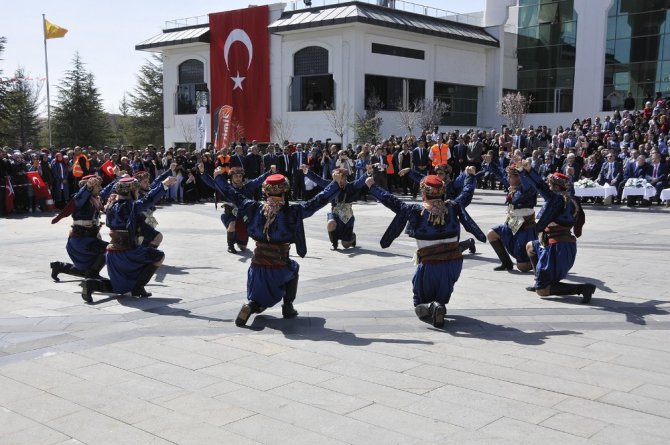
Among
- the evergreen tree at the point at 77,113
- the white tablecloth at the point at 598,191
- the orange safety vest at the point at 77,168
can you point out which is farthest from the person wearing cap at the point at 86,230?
the evergreen tree at the point at 77,113

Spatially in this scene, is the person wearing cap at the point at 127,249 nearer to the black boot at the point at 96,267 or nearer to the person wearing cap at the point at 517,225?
the black boot at the point at 96,267

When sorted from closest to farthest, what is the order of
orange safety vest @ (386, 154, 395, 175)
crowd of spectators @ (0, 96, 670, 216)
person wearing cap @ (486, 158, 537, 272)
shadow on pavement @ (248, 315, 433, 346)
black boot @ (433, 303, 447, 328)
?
shadow on pavement @ (248, 315, 433, 346) < black boot @ (433, 303, 447, 328) < person wearing cap @ (486, 158, 537, 272) < crowd of spectators @ (0, 96, 670, 216) < orange safety vest @ (386, 154, 395, 175)

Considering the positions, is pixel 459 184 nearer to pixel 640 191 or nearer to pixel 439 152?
pixel 439 152

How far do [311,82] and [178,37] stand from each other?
8.92m

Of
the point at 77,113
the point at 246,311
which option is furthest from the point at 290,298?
the point at 77,113

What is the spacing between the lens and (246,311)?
22.5 feet

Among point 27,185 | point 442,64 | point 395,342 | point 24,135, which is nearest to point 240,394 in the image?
point 395,342

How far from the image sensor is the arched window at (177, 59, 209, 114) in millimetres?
38719

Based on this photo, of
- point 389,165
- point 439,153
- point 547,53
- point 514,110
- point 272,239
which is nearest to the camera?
point 272,239

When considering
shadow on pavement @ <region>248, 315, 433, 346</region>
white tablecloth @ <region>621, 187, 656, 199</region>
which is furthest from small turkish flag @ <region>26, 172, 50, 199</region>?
white tablecloth @ <region>621, 187, 656, 199</region>

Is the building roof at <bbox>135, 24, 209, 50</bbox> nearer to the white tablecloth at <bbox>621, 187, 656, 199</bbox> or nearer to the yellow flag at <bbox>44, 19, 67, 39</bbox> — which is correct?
the yellow flag at <bbox>44, 19, 67, 39</bbox>

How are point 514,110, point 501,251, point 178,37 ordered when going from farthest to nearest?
1. point 178,37
2. point 514,110
3. point 501,251

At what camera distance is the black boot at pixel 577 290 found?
7.86m

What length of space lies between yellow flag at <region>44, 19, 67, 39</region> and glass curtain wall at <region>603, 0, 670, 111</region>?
2578 cm
